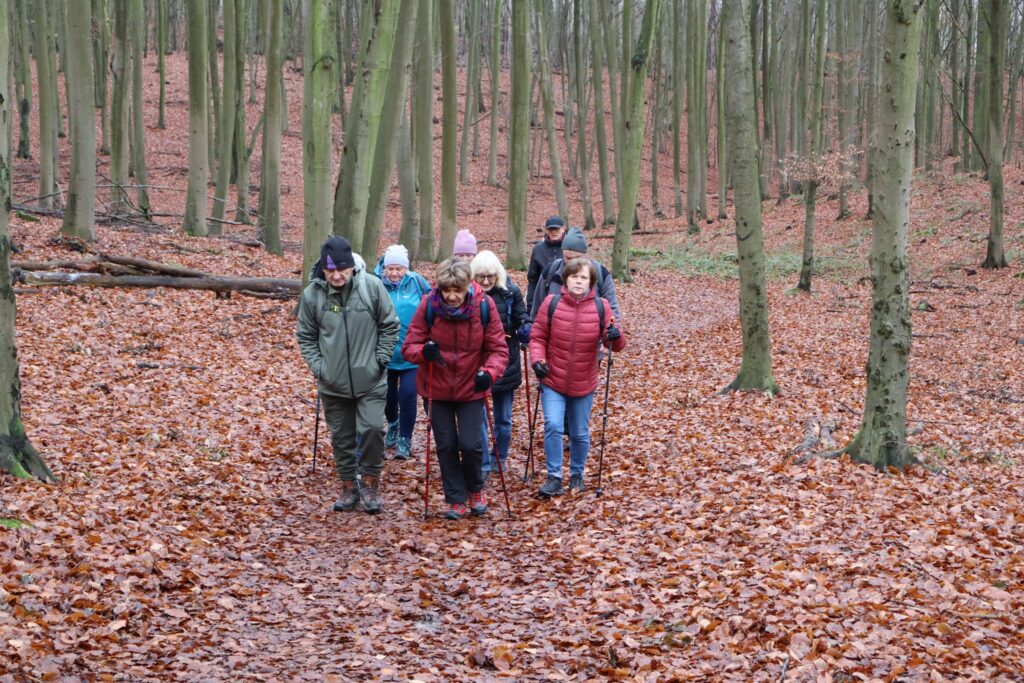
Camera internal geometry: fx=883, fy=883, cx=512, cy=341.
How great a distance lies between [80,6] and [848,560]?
49.3ft

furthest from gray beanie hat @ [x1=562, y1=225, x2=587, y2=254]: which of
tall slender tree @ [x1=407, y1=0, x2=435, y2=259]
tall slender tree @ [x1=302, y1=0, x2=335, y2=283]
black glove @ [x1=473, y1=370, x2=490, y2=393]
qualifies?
tall slender tree @ [x1=407, y1=0, x2=435, y2=259]

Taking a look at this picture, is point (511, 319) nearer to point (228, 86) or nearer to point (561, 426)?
point (561, 426)

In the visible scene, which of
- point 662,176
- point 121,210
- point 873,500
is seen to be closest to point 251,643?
point 873,500

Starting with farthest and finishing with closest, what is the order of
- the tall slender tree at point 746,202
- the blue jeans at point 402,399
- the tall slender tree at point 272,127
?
the tall slender tree at point 272,127 < the tall slender tree at point 746,202 < the blue jeans at point 402,399

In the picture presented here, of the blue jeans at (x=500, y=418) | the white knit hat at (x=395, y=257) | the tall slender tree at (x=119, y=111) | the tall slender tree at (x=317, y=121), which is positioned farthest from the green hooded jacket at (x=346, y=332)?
the tall slender tree at (x=119, y=111)

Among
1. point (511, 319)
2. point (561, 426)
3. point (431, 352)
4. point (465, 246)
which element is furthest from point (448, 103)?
point (431, 352)

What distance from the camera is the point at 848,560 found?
17.9ft

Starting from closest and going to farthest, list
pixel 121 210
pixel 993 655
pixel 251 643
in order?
pixel 993 655
pixel 251 643
pixel 121 210

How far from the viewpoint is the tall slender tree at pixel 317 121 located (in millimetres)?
11398

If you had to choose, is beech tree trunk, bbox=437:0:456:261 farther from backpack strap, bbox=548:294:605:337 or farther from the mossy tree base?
the mossy tree base

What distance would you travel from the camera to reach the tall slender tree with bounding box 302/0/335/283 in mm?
11398

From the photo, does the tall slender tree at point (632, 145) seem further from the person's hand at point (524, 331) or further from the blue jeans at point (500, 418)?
the blue jeans at point (500, 418)

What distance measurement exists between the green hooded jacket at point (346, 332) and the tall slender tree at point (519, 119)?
13919 millimetres

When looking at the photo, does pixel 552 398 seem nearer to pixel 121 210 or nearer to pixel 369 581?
pixel 369 581
